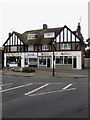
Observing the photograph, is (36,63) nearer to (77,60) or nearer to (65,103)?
(77,60)

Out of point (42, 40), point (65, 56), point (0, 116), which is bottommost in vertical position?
point (0, 116)

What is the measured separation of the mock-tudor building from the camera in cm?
4950

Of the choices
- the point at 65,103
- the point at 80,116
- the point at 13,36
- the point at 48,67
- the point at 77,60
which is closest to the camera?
the point at 80,116

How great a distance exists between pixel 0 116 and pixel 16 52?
46.1 metres

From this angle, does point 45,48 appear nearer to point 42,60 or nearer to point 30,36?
point 42,60

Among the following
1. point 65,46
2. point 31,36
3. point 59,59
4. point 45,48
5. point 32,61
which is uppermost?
point 31,36

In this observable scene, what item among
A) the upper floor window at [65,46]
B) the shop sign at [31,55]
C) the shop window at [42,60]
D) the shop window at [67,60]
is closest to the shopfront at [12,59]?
the shop sign at [31,55]

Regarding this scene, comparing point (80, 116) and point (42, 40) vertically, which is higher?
point (42, 40)

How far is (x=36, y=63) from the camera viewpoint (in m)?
54.1

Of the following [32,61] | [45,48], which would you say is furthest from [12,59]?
[45,48]

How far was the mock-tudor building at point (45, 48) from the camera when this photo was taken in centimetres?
4950

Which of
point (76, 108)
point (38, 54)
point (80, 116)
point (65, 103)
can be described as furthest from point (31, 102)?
point (38, 54)

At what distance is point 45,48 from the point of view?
52906 millimetres

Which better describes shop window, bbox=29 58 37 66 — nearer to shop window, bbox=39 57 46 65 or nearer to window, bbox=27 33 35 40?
shop window, bbox=39 57 46 65
